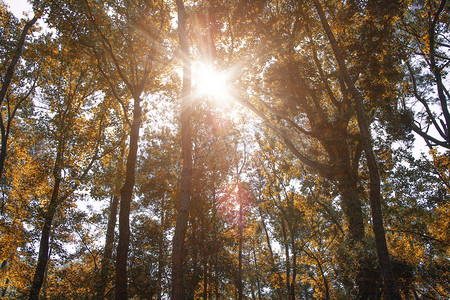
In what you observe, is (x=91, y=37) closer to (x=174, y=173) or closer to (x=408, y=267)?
(x=174, y=173)

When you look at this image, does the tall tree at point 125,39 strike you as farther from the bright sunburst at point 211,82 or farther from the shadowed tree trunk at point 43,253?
the shadowed tree trunk at point 43,253

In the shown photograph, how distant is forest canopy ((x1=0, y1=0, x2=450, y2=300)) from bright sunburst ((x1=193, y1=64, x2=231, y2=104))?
8 cm

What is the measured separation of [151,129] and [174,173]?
357cm

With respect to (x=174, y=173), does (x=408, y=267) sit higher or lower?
lower

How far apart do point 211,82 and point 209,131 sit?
2.94m

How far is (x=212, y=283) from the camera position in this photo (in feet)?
43.3

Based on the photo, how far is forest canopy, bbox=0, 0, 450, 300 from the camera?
413 inches

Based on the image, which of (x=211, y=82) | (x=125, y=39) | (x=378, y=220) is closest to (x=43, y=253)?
(x=125, y=39)

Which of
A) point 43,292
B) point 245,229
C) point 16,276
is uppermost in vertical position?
point 245,229

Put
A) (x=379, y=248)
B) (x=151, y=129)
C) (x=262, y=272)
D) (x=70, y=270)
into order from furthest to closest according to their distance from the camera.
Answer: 1. (x=262, y=272)
2. (x=151, y=129)
3. (x=70, y=270)
4. (x=379, y=248)

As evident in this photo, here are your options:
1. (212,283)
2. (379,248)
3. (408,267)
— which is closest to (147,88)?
(212,283)

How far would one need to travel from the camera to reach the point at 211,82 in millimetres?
12539

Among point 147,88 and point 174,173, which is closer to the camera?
point 147,88

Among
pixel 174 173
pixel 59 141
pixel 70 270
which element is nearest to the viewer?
pixel 70 270
